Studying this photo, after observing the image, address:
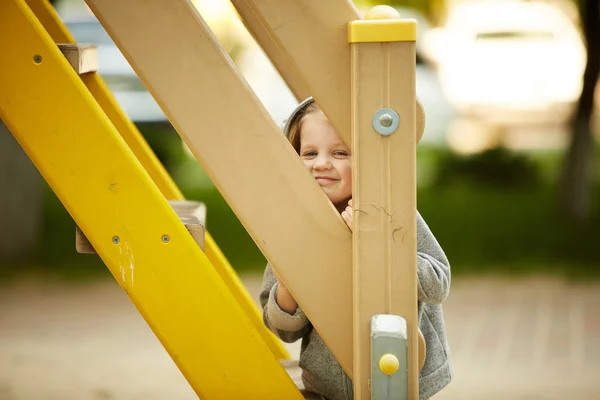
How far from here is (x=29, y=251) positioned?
7.51 metres

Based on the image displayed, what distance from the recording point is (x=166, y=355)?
5.26 meters

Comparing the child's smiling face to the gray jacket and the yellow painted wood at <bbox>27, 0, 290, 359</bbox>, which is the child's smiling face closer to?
the gray jacket

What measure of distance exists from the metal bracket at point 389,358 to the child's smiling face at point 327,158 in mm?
558

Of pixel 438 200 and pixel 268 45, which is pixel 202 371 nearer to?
pixel 268 45

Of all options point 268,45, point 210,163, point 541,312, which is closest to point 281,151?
point 210,163

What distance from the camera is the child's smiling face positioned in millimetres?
2588

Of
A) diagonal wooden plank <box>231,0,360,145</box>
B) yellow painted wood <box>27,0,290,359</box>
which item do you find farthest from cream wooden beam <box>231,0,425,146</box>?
yellow painted wood <box>27,0,290,359</box>

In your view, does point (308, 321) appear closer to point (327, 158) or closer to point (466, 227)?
point (327, 158)

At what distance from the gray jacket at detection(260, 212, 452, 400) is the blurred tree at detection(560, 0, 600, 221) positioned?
5883mm

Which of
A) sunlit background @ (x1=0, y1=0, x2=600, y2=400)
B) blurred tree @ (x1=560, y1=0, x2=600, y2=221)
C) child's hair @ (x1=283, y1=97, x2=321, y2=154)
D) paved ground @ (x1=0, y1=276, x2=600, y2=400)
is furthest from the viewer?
blurred tree @ (x1=560, y1=0, x2=600, y2=221)

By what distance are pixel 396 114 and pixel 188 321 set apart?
27.1 inches

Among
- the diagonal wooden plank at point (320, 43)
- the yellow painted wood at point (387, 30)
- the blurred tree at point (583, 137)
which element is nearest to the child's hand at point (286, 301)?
the diagonal wooden plank at point (320, 43)

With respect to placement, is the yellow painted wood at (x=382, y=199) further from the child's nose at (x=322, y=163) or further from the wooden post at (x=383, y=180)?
the child's nose at (x=322, y=163)

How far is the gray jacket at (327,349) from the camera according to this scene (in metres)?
2.50
